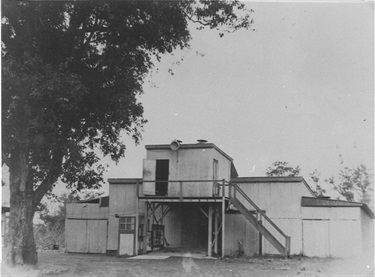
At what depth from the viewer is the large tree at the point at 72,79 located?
16.9m

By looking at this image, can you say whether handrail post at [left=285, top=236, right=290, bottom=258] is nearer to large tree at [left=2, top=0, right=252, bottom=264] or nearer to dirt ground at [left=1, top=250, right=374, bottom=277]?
dirt ground at [left=1, top=250, right=374, bottom=277]

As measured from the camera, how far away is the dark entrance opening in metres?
24.1

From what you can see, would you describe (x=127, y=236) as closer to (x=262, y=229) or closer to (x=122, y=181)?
(x=122, y=181)

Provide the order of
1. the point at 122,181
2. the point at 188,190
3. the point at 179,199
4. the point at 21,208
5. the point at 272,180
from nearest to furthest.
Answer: the point at 21,208, the point at 179,199, the point at 188,190, the point at 272,180, the point at 122,181

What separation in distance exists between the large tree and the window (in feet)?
10.5

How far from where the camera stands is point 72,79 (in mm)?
17141

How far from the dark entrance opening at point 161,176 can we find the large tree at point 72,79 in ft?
10.6

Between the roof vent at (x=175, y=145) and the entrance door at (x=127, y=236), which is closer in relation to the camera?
the entrance door at (x=127, y=236)

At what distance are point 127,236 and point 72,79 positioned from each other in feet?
30.2

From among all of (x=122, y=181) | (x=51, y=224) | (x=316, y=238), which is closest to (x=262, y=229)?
(x=316, y=238)

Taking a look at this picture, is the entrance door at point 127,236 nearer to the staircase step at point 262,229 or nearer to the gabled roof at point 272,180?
the staircase step at point 262,229

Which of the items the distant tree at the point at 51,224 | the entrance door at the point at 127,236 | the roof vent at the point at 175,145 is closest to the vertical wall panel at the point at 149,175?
the roof vent at the point at 175,145

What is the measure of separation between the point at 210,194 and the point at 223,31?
795 centimetres

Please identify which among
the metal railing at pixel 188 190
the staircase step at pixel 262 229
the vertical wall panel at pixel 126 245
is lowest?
the vertical wall panel at pixel 126 245
